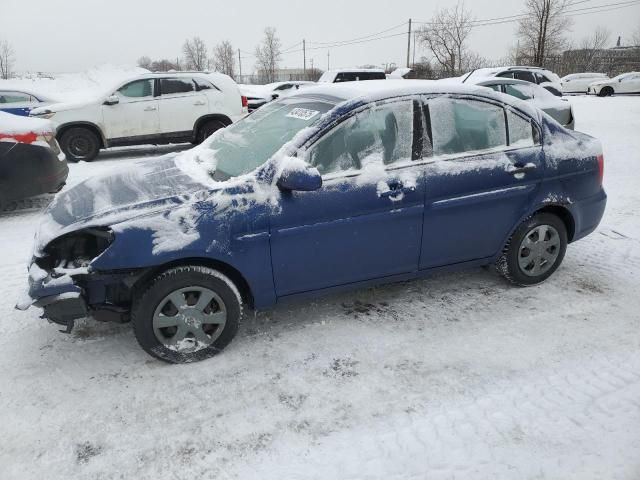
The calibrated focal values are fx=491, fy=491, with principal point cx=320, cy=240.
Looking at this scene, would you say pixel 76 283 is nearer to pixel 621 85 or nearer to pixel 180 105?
pixel 180 105

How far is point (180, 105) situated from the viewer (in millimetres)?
10180

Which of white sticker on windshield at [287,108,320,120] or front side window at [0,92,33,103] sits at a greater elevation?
front side window at [0,92,33,103]

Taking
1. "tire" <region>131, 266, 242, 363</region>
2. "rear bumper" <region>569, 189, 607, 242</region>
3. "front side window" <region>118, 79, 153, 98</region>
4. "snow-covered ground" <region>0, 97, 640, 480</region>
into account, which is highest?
"front side window" <region>118, 79, 153, 98</region>

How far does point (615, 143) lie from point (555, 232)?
8005mm

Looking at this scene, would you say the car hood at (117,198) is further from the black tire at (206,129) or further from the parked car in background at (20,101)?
→ the parked car in background at (20,101)

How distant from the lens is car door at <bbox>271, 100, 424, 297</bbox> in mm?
3189

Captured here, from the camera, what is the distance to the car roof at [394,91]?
3.46 meters

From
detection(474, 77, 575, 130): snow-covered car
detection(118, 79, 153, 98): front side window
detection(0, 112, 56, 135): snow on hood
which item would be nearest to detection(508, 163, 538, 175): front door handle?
detection(0, 112, 56, 135): snow on hood

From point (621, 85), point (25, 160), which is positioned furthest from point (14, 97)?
point (621, 85)

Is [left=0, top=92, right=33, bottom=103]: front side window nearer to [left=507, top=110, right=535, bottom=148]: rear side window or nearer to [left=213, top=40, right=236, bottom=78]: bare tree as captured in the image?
[left=507, top=110, right=535, bottom=148]: rear side window

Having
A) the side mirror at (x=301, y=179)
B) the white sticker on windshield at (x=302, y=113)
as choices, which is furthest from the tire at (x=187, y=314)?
the white sticker on windshield at (x=302, y=113)

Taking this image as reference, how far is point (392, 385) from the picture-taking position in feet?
9.66

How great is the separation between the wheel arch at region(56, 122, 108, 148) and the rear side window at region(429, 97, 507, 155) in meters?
8.20

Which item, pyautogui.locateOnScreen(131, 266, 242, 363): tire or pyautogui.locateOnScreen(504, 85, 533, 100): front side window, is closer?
pyautogui.locateOnScreen(131, 266, 242, 363): tire
